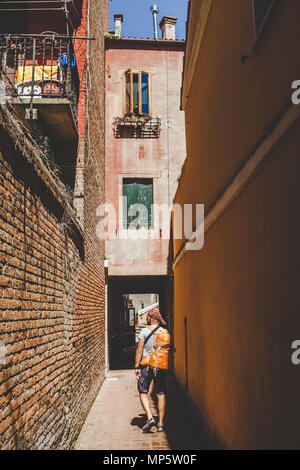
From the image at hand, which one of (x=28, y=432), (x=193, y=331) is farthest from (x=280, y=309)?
(x=193, y=331)

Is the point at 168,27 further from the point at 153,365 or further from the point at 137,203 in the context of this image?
the point at 153,365

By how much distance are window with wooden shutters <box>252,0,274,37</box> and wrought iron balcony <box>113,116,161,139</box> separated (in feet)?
32.4

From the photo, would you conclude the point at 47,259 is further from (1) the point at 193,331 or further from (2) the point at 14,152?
(1) the point at 193,331

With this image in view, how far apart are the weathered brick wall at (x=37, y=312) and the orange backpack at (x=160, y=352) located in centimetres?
122

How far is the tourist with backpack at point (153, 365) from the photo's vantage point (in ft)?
21.2

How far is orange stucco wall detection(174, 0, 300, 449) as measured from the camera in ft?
9.21

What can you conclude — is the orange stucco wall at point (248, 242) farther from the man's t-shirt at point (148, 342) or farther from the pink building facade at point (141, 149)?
the pink building facade at point (141, 149)

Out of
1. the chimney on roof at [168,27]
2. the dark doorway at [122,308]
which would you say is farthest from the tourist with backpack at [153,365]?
the chimney on roof at [168,27]

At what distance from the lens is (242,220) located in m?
4.15

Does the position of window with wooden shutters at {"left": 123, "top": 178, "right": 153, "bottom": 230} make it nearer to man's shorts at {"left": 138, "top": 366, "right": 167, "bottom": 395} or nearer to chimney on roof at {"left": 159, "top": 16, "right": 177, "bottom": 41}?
chimney on roof at {"left": 159, "top": 16, "right": 177, "bottom": 41}

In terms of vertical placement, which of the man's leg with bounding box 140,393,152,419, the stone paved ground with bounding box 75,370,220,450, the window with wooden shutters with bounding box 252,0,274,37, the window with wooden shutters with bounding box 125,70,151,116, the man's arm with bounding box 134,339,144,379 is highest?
the window with wooden shutters with bounding box 125,70,151,116

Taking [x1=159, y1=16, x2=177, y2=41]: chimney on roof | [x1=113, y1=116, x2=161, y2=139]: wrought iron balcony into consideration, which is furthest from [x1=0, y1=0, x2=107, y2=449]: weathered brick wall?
[x1=159, y1=16, x2=177, y2=41]: chimney on roof

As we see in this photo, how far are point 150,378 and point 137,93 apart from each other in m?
10.3
